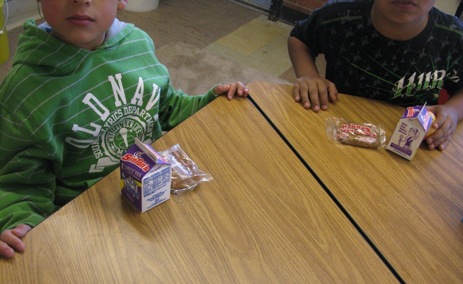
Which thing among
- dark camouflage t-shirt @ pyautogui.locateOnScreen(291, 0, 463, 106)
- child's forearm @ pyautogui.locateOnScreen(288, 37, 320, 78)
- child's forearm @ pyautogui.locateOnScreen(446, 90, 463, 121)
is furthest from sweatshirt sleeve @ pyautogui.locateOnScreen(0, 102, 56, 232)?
child's forearm @ pyautogui.locateOnScreen(446, 90, 463, 121)

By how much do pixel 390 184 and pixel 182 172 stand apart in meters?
0.46

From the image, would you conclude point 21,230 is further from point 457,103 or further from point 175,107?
point 457,103

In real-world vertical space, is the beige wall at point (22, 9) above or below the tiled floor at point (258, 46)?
above

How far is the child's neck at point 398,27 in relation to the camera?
3.89 ft

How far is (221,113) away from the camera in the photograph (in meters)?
1.01

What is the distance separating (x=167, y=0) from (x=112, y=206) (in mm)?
2803

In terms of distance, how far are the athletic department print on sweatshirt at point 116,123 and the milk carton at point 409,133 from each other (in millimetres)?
604

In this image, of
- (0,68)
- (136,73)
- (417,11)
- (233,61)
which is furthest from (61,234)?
(233,61)

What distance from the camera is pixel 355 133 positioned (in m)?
1.03

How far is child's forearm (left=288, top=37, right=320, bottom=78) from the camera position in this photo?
1.29 meters

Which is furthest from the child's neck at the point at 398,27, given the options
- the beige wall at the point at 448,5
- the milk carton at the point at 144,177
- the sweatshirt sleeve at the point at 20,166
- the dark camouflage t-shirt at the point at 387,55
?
the beige wall at the point at 448,5

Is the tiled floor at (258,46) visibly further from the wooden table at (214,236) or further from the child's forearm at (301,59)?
the wooden table at (214,236)

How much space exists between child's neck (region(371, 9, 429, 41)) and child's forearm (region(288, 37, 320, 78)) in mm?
221

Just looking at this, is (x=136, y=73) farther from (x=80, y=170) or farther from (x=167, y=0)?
(x=167, y=0)
